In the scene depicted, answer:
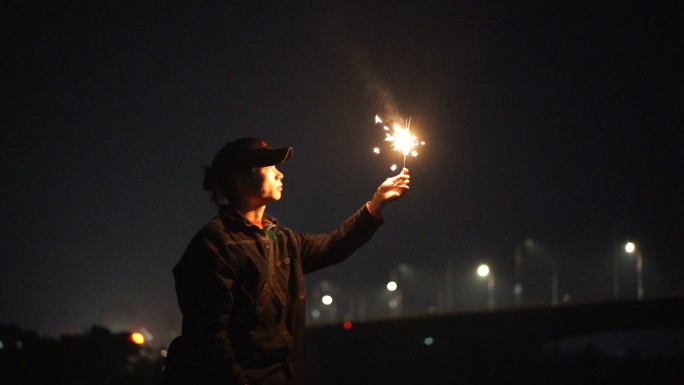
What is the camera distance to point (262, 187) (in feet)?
17.3

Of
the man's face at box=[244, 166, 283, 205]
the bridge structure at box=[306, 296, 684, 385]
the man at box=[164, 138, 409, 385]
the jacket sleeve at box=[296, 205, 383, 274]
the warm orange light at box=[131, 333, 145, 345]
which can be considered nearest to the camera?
the man at box=[164, 138, 409, 385]

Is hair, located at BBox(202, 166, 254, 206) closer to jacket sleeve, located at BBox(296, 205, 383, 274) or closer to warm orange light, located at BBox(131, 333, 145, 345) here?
jacket sleeve, located at BBox(296, 205, 383, 274)

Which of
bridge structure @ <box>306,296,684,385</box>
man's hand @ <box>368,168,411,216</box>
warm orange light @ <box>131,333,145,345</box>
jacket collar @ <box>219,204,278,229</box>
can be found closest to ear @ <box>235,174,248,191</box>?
jacket collar @ <box>219,204,278,229</box>

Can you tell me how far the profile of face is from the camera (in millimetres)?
5277

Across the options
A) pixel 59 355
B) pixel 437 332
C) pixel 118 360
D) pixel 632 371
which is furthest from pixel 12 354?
pixel 437 332

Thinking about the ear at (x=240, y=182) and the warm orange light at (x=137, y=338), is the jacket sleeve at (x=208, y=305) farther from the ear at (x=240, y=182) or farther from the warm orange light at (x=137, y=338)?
the warm orange light at (x=137, y=338)

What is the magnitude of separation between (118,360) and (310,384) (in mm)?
26115

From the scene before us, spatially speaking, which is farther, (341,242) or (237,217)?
(341,242)

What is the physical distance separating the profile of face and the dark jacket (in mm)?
211

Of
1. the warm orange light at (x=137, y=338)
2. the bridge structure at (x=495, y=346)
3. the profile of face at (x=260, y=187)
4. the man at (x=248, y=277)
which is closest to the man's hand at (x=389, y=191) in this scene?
the man at (x=248, y=277)

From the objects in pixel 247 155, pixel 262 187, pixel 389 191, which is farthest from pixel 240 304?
pixel 389 191

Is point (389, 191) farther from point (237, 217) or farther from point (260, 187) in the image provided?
point (237, 217)

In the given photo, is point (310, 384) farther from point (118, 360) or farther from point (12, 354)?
point (12, 354)

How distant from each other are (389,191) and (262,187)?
97cm
